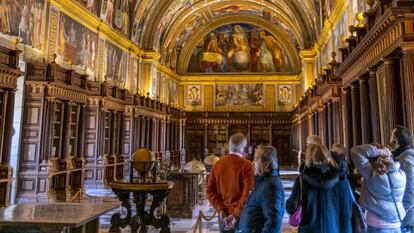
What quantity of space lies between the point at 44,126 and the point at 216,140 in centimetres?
1850

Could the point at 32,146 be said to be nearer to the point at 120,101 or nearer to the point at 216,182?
the point at 120,101

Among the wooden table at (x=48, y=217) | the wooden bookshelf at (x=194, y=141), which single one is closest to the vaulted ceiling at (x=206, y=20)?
the wooden bookshelf at (x=194, y=141)

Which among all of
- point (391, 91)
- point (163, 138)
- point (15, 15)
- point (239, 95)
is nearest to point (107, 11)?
point (15, 15)

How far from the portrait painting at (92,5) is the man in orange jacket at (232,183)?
1224cm

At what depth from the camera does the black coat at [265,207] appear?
296cm

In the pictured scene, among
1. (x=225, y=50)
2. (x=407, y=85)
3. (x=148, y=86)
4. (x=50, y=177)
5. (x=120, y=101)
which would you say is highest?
(x=225, y=50)

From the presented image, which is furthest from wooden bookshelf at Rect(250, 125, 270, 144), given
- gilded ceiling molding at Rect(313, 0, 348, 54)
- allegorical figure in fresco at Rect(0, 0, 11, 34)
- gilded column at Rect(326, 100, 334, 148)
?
allegorical figure in fresco at Rect(0, 0, 11, 34)

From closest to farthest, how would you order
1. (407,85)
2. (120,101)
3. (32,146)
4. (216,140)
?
(407,85)
(32,146)
(120,101)
(216,140)

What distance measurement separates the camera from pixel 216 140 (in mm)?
27984

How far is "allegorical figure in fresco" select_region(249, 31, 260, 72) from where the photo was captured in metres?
29.0

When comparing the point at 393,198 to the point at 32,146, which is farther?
the point at 32,146

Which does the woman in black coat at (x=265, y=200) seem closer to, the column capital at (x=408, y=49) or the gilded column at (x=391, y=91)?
the column capital at (x=408, y=49)

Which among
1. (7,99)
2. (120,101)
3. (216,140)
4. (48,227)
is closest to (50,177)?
(7,99)

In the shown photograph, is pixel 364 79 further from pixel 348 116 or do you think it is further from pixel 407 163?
pixel 407 163
